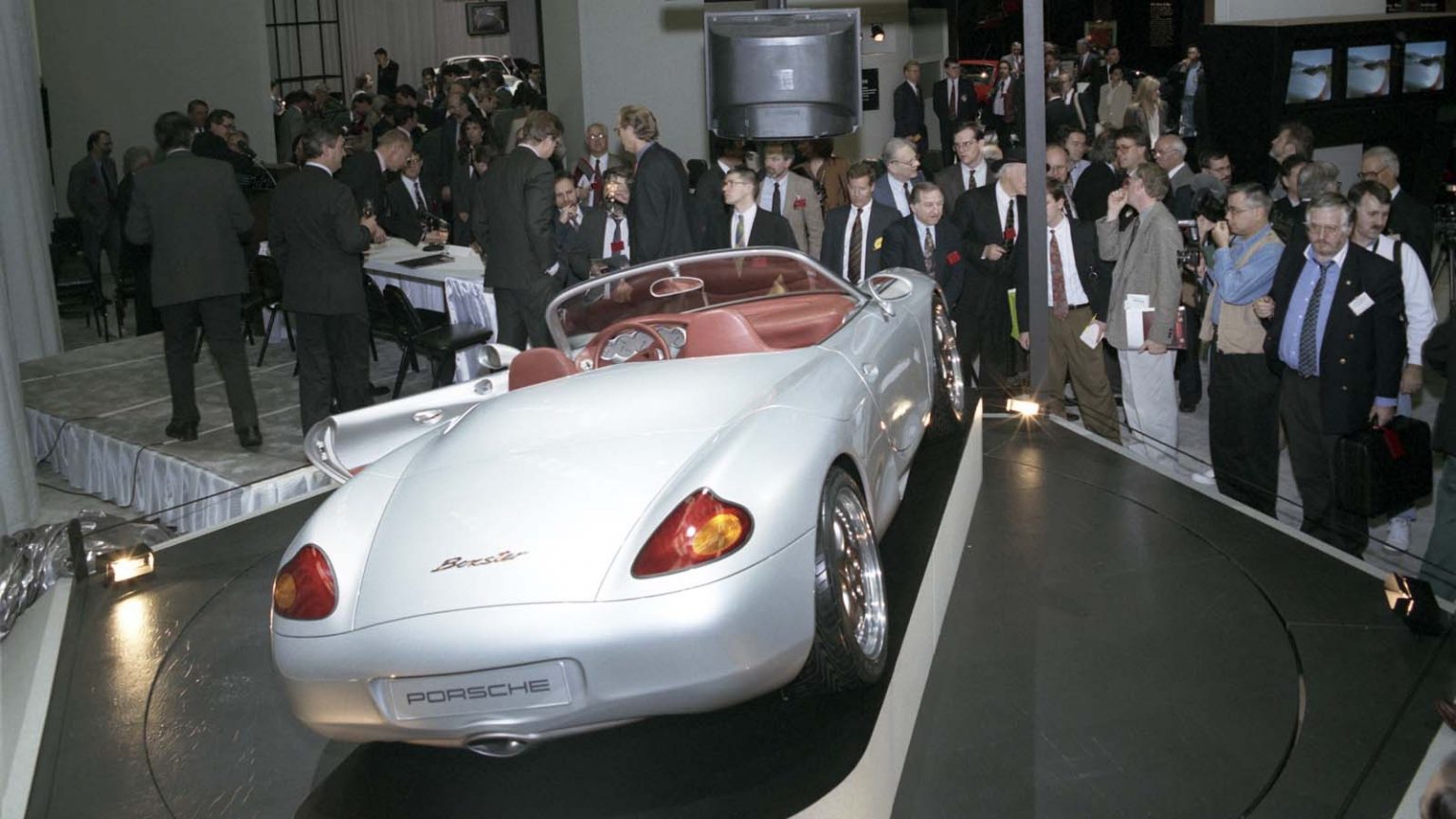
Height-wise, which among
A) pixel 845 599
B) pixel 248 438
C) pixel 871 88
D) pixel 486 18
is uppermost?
pixel 486 18

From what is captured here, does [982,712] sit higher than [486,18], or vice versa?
[486,18]

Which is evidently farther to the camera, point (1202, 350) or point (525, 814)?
point (1202, 350)

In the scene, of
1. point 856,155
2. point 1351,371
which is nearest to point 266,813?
point 1351,371

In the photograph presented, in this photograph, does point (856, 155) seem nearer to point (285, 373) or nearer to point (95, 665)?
point (285, 373)

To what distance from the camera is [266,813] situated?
3.24 m

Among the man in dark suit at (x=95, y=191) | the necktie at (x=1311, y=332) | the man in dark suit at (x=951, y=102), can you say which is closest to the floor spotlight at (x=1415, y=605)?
the necktie at (x=1311, y=332)

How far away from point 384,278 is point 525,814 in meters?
6.78

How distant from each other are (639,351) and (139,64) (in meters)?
13.5

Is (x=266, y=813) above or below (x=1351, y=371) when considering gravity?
below

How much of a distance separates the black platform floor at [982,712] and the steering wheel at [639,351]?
2.86 ft

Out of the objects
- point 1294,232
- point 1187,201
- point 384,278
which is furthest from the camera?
point 384,278

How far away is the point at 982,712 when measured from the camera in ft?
12.1

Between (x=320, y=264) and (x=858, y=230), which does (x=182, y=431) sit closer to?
(x=320, y=264)

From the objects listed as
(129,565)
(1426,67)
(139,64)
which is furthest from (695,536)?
(139,64)
